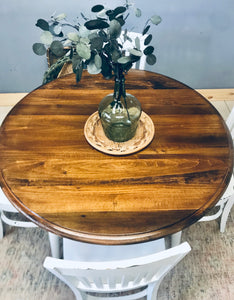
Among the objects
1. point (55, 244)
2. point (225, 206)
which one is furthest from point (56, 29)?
point (225, 206)

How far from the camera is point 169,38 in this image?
2256 mm

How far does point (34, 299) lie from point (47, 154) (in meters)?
0.79

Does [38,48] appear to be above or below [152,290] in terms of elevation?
above

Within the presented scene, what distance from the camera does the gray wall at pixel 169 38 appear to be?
2080 mm

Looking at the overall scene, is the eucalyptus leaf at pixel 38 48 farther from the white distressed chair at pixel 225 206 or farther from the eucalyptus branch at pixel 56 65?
the white distressed chair at pixel 225 206

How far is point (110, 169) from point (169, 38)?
148 centimetres

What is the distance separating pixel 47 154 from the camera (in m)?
1.23

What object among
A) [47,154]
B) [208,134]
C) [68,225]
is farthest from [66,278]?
[208,134]

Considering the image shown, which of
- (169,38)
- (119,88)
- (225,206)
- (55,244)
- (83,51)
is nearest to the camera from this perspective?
(83,51)

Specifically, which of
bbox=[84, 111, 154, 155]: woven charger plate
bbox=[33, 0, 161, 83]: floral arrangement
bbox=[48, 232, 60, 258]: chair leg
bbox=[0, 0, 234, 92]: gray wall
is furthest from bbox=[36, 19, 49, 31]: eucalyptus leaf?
bbox=[0, 0, 234, 92]: gray wall

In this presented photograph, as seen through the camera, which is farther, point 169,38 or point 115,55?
point 169,38

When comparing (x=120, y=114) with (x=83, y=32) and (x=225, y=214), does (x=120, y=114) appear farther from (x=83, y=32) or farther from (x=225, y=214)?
(x=225, y=214)

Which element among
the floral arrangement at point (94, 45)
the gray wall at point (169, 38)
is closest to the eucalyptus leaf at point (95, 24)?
the floral arrangement at point (94, 45)

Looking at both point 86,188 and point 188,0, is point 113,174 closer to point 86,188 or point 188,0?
point 86,188
